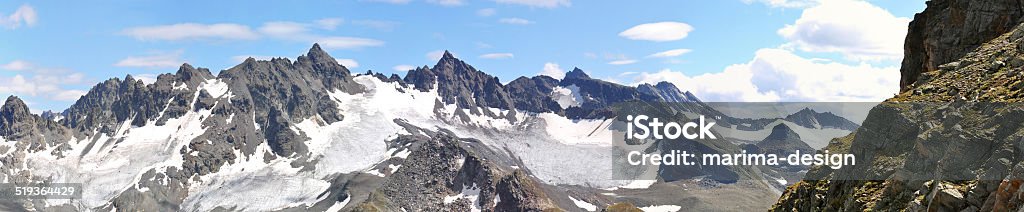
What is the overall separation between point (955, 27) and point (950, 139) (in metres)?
29.7

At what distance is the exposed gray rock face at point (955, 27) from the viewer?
5891 centimetres

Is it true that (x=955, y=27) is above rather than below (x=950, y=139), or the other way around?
above

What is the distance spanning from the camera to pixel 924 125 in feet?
135

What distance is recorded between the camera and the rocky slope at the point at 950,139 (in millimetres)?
32125

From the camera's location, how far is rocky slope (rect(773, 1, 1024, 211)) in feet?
105

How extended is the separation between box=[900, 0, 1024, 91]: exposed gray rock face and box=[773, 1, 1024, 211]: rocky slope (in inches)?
3.2

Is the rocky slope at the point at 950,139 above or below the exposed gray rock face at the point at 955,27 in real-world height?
below

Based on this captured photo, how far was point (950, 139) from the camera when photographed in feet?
121

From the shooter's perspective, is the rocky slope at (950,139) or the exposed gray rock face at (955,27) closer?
the rocky slope at (950,139)

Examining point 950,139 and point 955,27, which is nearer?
point 950,139

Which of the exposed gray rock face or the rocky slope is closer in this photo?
the rocky slope

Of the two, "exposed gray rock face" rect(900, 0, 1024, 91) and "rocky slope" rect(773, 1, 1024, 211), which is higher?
"exposed gray rock face" rect(900, 0, 1024, 91)

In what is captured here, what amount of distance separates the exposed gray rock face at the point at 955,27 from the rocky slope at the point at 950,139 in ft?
0.26

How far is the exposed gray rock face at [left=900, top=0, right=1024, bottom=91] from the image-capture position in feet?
193
